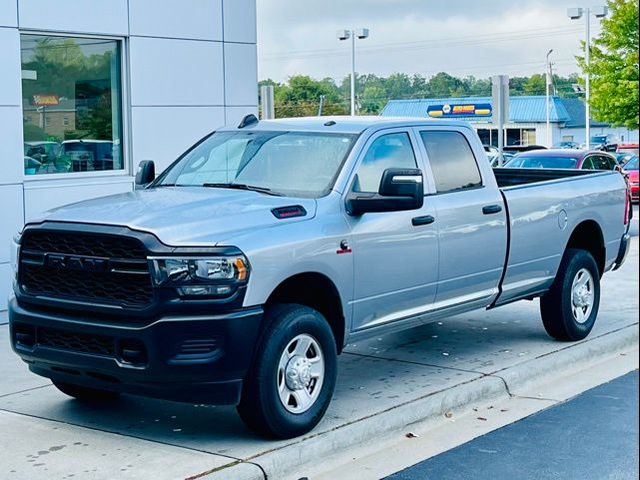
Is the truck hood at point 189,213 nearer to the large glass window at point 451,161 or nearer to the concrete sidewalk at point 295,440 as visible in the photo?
the concrete sidewalk at point 295,440

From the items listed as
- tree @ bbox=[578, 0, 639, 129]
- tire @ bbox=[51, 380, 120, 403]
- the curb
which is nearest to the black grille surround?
tire @ bbox=[51, 380, 120, 403]

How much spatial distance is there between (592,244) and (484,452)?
13.4ft

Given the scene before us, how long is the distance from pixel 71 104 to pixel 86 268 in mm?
6466

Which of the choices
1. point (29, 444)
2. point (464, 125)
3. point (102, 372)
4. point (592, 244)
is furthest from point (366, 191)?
point (592, 244)

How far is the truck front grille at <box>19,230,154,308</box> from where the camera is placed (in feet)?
21.0

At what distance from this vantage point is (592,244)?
10.4 m

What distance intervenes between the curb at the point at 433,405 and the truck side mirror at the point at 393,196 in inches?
54.2

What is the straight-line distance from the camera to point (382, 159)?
313 inches

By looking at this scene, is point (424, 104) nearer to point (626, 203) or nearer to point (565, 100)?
point (626, 203)

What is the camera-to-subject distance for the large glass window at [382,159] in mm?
7704

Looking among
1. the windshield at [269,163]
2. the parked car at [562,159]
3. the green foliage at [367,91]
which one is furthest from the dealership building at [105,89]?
the green foliage at [367,91]

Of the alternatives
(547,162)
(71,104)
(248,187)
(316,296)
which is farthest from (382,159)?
(547,162)

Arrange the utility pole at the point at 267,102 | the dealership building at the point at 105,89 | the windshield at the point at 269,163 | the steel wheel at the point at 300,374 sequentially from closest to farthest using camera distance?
the steel wheel at the point at 300,374 < the windshield at the point at 269,163 < the dealership building at the point at 105,89 < the utility pole at the point at 267,102

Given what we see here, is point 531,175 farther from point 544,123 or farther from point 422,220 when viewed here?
point 544,123
